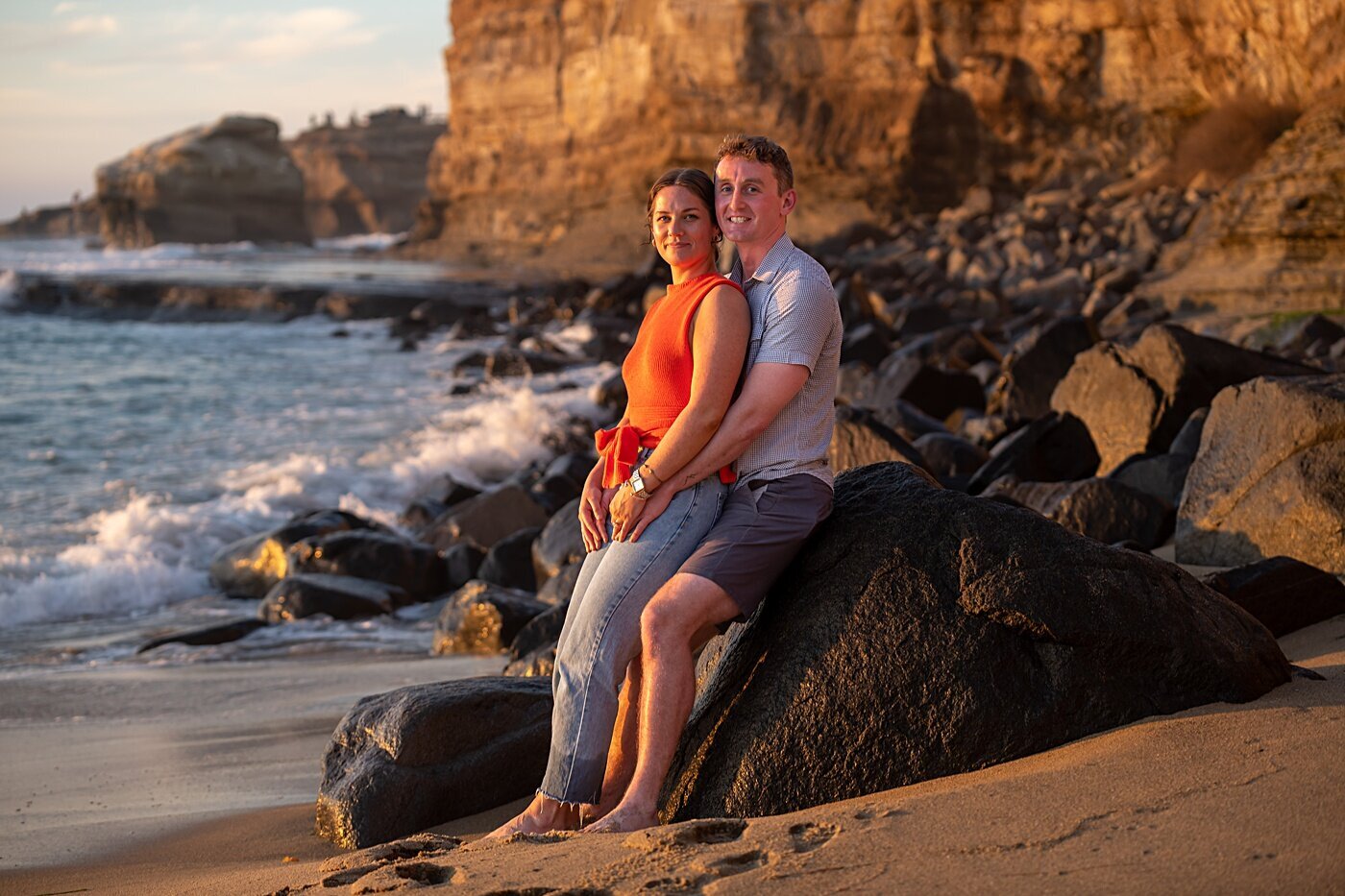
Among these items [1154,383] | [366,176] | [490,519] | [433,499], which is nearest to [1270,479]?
[1154,383]

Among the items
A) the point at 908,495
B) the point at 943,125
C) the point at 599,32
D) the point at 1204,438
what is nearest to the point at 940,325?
the point at 1204,438

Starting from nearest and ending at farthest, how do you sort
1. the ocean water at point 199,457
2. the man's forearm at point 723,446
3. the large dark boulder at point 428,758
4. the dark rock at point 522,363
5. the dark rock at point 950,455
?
the man's forearm at point 723,446 → the large dark boulder at point 428,758 → the dark rock at point 950,455 → the ocean water at point 199,457 → the dark rock at point 522,363

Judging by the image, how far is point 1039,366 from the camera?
10.2 metres

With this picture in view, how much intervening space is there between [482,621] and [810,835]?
4200mm

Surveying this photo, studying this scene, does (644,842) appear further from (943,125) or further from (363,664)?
(943,125)

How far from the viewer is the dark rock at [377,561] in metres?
8.79

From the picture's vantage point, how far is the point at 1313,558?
5.07 meters

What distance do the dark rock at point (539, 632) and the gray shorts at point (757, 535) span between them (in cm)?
271

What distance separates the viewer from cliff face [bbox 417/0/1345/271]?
30.4 metres

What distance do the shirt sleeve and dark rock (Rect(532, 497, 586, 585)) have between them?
15.2ft

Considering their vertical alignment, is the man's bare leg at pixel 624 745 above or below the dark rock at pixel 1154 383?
below

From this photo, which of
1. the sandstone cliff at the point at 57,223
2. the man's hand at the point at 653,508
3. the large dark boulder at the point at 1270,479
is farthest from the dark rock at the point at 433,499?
the sandstone cliff at the point at 57,223

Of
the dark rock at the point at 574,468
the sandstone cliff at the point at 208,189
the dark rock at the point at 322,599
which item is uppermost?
the sandstone cliff at the point at 208,189

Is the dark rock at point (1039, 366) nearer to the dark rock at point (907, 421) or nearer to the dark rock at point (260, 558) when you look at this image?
the dark rock at point (907, 421)
